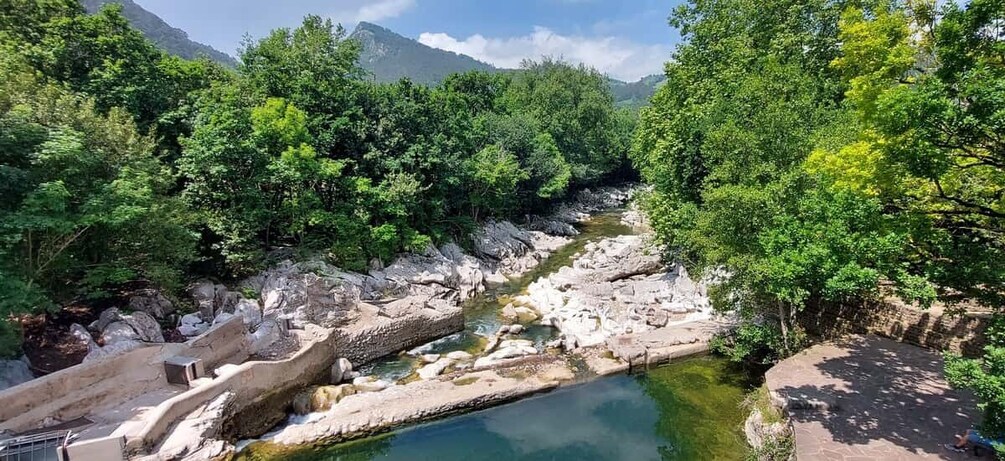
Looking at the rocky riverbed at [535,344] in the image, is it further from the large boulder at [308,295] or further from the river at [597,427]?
the large boulder at [308,295]

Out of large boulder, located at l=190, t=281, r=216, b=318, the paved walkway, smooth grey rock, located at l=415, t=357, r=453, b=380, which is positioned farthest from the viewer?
large boulder, located at l=190, t=281, r=216, b=318

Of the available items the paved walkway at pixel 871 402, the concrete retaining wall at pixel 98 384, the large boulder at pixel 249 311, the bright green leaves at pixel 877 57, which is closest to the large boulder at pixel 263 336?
the large boulder at pixel 249 311

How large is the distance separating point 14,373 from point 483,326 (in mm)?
14939

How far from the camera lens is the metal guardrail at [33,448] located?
9.25 m

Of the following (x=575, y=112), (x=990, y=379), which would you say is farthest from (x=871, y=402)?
(x=575, y=112)

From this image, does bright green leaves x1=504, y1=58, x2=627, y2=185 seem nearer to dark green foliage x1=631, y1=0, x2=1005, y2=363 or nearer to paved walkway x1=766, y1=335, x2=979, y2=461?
dark green foliage x1=631, y1=0, x2=1005, y2=363

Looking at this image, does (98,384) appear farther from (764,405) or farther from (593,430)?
(764,405)

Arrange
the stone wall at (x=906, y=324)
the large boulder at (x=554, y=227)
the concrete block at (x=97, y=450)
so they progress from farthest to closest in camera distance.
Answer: the large boulder at (x=554, y=227) → the stone wall at (x=906, y=324) → the concrete block at (x=97, y=450)

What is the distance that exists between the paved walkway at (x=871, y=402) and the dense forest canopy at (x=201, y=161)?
1784cm

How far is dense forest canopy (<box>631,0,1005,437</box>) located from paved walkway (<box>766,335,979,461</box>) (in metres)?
1.67

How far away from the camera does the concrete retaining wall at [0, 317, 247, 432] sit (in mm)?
10805

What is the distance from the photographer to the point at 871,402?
35.3 ft

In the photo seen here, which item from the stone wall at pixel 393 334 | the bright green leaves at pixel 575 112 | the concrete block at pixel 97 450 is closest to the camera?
the concrete block at pixel 97 450

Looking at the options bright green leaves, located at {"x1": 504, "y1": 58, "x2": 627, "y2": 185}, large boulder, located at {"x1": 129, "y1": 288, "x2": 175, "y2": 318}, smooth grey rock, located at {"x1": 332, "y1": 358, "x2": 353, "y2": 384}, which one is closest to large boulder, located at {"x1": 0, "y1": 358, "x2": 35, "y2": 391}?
large boulder, located at {"x1": 129, "y1": 288, "x2": 175, "y2": 318}
